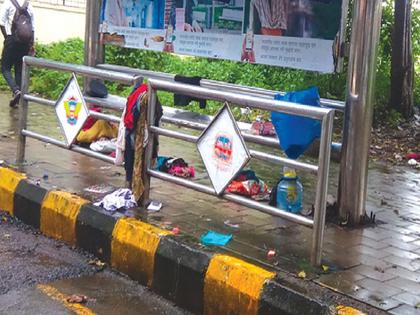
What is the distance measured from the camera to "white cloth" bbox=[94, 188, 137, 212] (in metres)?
4.57

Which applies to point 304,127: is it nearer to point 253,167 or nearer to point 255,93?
point 255,93

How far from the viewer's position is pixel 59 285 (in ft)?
13.0

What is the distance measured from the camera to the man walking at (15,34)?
30.6 ft

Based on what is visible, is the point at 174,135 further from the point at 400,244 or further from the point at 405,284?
the point at 405,284

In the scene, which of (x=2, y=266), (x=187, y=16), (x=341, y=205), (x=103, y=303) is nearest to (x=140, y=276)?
(x=103, y=303)

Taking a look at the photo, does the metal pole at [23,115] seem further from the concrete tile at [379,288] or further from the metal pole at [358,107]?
the concrete tile at [379,288]

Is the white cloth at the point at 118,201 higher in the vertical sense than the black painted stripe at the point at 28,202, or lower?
higher

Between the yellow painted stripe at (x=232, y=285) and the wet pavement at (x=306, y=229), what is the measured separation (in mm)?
171

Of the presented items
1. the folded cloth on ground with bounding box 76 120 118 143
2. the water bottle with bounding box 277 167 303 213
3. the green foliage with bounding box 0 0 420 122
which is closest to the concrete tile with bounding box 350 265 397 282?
the water bottle with bounding box 277 167 303 213

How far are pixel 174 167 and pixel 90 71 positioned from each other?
995 mm

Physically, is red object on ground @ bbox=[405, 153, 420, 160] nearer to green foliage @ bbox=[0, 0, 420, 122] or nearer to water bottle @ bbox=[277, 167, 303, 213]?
green foliage @ bbox=[0, 0, 420, 122]

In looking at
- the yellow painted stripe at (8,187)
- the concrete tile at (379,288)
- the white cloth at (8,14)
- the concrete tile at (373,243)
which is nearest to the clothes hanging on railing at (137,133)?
→ the yellow painted stripe at (8,187)

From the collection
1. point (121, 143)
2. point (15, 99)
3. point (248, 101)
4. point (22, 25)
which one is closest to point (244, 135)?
point (248, 101)

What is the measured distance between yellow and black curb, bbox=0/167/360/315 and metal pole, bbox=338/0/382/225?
1.24 m
